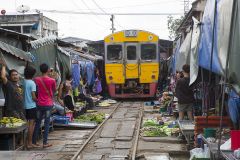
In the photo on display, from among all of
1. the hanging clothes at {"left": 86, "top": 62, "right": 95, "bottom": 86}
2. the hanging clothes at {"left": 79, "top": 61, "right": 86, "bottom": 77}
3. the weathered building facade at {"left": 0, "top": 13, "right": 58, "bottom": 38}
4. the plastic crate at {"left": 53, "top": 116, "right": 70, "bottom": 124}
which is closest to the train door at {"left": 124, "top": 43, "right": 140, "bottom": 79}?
the hanging clothes at {"left": 86, "top": 62, "right": 95, "bottom": 86}

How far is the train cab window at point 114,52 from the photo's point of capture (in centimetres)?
2305

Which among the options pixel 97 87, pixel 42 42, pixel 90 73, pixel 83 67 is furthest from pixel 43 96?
pixel 97 87

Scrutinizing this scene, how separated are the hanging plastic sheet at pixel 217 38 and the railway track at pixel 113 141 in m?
2.59

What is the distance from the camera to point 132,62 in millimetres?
22953

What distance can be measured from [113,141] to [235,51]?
6758 mm

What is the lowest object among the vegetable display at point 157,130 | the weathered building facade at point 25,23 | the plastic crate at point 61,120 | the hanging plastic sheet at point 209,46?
the vegetable display at point 157,130

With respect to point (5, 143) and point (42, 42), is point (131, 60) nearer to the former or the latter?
point (42, 42)

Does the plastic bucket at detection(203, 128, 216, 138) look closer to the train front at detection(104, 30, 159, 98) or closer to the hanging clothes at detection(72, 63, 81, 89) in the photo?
the hanging clothes at detection(72, 63, 81, 89)

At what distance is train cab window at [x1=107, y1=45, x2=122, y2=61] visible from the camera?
75.6 ft

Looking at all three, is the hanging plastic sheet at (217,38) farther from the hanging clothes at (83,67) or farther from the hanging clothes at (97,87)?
the hanging clothes at (97,87)

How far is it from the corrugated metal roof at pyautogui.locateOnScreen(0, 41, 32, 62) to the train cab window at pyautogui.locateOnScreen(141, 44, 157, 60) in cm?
1172

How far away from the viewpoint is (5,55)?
394 inches

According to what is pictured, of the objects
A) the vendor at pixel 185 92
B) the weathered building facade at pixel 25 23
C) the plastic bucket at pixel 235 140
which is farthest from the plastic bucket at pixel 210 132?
the weathered building facade at pixel 25 23

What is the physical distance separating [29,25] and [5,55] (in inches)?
685
